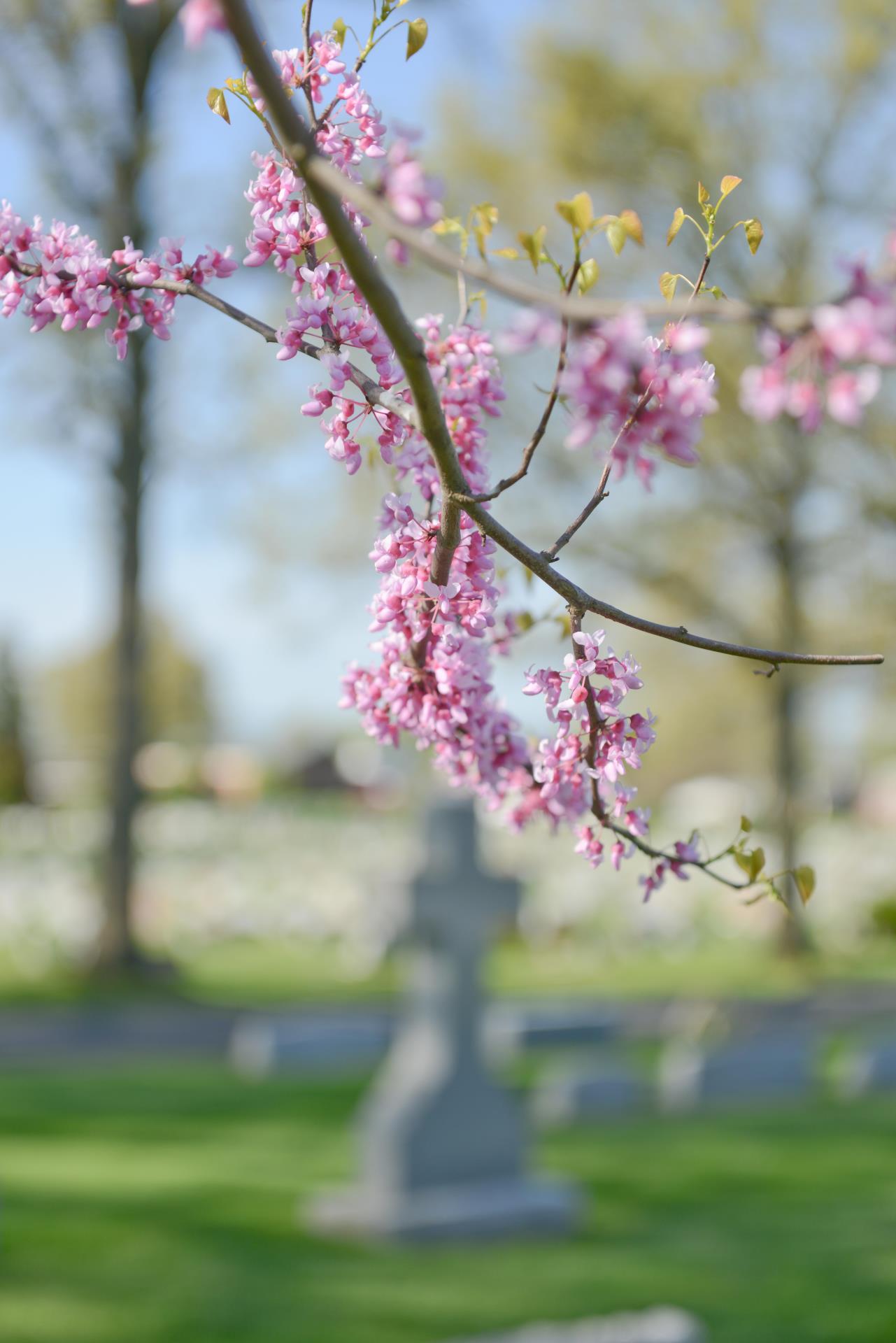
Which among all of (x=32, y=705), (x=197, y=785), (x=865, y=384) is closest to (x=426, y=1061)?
(x=865, y=384)

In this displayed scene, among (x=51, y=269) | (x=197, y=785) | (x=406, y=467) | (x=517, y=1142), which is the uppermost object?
(x=197, y=785)

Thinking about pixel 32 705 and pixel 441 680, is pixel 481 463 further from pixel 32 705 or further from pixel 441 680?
pixel 32 705

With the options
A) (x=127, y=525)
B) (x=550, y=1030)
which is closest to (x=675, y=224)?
(x=550, y=1030)

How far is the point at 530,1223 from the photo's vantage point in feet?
24.5

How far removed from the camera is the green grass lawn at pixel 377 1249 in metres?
6.22

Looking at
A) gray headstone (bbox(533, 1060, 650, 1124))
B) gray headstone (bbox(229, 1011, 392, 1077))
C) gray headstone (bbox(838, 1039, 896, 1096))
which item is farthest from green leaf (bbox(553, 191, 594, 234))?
gray headstone (bbox(229, 1011, 392, 1077))

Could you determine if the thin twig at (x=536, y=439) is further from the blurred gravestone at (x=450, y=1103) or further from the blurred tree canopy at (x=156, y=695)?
the blurred tree canopy at (x=156, y=695)

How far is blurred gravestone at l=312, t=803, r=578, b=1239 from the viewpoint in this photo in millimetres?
7508

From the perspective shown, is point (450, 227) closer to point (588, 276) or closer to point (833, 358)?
point (588, 276)

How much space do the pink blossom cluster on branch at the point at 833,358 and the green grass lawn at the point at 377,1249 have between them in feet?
18.3

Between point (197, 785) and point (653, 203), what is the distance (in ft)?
70.5

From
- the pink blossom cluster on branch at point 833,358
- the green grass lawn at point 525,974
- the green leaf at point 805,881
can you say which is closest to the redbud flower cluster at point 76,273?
the pink blossom cluster on branch at point 833,358

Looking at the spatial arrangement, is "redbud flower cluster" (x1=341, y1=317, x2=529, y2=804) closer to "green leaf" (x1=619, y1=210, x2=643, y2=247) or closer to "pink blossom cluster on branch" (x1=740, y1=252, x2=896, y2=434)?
"green leaf" (x1=619, y1=210, x2=643, y2=247)

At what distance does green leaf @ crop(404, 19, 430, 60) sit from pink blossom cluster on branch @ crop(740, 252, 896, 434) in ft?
2.28
